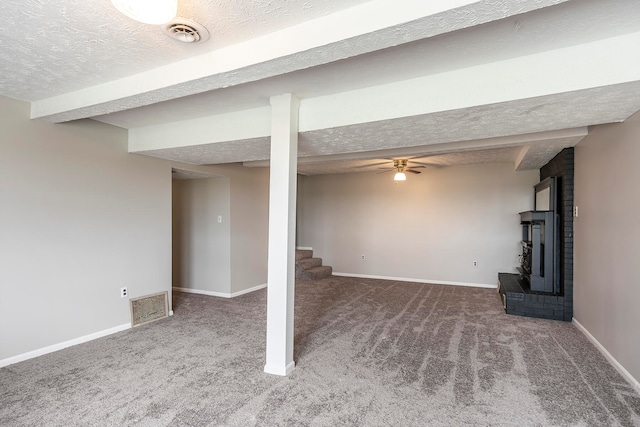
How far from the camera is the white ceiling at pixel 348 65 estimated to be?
5.44 feet

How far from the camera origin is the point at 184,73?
2213 millimetres

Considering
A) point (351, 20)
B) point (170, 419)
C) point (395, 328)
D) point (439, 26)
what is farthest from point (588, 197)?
point (170, 419)

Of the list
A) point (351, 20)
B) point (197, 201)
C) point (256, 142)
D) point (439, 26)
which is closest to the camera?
point (439, 26)

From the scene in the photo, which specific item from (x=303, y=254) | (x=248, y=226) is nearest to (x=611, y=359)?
(x=248, y=226)

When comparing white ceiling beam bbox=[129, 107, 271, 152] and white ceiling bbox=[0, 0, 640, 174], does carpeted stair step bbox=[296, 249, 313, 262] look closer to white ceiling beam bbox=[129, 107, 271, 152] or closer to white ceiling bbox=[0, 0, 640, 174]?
white ceiling beam bbox=[129, 107, 271, 152]

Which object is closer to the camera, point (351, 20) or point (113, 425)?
point (351, 20)

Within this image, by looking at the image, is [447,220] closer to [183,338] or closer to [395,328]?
[395,328]

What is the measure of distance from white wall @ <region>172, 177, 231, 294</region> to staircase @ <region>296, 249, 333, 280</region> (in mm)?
1870

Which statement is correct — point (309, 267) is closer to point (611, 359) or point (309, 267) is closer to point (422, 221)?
point (422, 221)

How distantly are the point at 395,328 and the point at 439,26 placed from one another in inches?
127

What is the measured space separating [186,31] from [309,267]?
5770mm

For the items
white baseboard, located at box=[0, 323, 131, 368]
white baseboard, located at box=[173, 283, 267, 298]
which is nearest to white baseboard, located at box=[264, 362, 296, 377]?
white baseboard, located at box=[0, 323, 131, 368]

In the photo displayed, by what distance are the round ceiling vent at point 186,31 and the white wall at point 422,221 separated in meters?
5.74

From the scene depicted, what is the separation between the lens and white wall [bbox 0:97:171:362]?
302 cm
